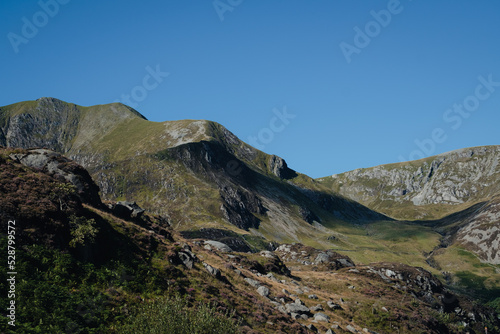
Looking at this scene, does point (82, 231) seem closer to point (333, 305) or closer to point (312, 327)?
point (312, 327)

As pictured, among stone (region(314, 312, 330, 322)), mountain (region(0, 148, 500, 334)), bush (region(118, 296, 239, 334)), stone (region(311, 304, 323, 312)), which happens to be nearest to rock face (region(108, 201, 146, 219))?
mountain (region(0, 148, 500, 334))

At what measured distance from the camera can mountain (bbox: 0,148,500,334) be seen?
26.8 meters

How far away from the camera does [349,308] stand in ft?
205

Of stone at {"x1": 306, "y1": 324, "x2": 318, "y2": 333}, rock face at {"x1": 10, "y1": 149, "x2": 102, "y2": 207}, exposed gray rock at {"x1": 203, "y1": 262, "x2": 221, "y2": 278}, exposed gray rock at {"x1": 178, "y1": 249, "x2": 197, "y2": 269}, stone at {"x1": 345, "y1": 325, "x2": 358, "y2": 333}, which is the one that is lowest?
stone at {"x1": 345, "y1": 325, "x2": 358, "y2": 333}

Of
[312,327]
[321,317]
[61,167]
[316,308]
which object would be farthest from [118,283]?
[316,308]

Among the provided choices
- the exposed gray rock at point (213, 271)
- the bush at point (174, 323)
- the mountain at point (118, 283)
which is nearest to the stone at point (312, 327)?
the mountain at point (118, 283)

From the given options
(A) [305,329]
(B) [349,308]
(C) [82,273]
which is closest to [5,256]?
(C) [82,273]

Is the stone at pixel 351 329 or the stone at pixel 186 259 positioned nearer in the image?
the stone at pixel 186 259

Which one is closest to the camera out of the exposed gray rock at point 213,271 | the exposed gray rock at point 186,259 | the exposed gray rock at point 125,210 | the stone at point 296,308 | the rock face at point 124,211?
the exposed gray rock at point 186,259

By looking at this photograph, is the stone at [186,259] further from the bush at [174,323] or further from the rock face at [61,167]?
the bush at [174,323]

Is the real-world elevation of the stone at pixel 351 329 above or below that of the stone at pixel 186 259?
below

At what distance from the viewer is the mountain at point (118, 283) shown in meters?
26.8

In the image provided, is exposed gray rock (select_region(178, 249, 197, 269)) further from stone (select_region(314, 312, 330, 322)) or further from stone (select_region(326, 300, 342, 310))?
stone (select_region(326, 300, 342, 310))

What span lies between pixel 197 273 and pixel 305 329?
15.3 meters
